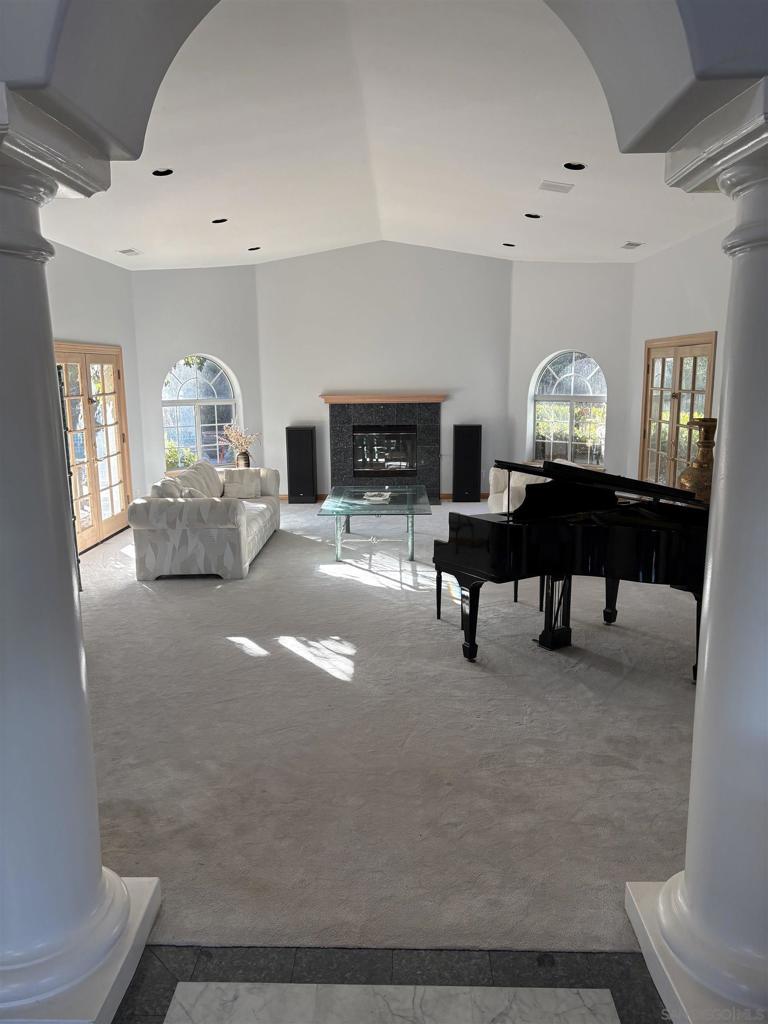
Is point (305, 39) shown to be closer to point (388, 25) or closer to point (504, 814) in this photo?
point (388, 25)

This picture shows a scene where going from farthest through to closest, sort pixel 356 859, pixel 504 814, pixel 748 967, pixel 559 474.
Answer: pixel 559 474
pixel 504 814
pixel 356 859
pixel 748 967

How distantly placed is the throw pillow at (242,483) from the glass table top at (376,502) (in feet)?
3.07

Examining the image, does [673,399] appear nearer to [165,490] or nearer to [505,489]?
[505,489]

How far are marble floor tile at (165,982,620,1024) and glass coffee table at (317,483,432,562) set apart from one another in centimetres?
480

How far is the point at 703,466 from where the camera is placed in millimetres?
6203

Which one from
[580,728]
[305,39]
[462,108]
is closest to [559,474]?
[580,728]

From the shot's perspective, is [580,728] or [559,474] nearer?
[580,728]

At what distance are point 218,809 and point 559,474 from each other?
8.90ft

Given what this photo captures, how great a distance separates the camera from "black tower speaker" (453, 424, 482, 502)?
1022cm

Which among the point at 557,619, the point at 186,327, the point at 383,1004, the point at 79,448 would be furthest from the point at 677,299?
the point at 383,1004

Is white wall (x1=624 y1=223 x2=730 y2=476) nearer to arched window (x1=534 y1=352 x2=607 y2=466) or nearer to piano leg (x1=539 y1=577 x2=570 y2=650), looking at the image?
arched window (x1=534 y1=352 x2=607 y2=466)

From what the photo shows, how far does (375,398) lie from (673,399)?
3898mm

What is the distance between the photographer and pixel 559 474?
471 centimetres

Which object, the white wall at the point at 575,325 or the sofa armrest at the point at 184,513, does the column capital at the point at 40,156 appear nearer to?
the sofa armrest at the point at 184,513
